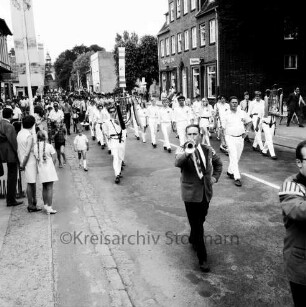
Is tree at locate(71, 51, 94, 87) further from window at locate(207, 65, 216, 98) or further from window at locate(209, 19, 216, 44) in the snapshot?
window at locate(209, 19, 216, 44)

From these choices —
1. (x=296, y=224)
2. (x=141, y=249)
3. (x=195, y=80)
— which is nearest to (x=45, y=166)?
(x=141, y=249)

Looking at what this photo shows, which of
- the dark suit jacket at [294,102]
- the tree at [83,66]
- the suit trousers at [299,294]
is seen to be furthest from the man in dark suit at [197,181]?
the tree at [83,66]

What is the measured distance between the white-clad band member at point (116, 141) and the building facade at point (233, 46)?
12174 mm

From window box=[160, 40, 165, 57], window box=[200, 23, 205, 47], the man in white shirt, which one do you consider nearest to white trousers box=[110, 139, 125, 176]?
the man in white shirt

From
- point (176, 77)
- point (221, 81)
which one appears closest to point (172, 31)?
point (176, 77)

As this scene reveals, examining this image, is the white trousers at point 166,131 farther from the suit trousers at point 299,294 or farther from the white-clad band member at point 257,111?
the suit trousers at point 299,294

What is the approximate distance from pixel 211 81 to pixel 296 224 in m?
31.1

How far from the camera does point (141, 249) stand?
5.85m

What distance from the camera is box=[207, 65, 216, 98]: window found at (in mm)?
32562

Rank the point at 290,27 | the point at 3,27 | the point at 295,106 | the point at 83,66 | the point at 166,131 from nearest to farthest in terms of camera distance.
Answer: the point at 166,131 < the point at 295,106 < the point at 290,27 < the point at 3,27 < the point at 83,66

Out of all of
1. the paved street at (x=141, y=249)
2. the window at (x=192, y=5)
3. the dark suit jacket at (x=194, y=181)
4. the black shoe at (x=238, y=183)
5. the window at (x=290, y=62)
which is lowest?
the paved street at (x=141, y=249)

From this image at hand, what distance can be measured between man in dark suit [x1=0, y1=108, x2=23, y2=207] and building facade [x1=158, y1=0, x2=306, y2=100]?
49.3ft

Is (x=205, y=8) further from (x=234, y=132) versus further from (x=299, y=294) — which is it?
(x=299, y=294)

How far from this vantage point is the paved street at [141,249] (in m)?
4.50
